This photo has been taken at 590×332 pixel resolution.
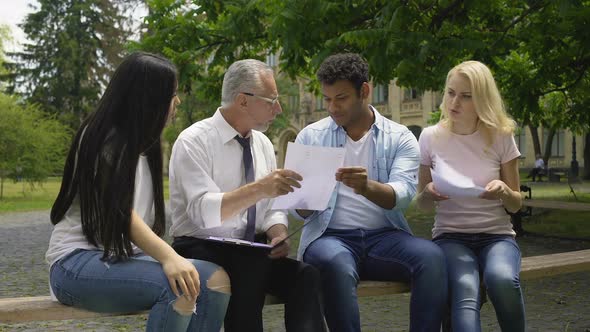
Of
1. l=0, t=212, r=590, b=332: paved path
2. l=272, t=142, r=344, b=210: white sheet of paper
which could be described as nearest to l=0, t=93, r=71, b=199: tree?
l=0, t=212, r=590, b=332: paved path

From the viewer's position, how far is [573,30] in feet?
31.7

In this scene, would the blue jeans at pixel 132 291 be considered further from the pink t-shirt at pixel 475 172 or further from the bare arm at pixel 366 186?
the pink t-shirt at pixel 475 172

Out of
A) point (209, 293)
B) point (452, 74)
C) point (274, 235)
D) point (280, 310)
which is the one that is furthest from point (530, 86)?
point (209, 293)

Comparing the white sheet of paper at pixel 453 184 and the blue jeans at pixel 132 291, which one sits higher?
the white sheet of paper at pixel 453 184

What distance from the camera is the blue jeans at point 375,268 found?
11.7 ft

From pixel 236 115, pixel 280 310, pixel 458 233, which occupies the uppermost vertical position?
pixel 236 115

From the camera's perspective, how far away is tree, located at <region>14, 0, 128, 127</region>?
52.2 meters

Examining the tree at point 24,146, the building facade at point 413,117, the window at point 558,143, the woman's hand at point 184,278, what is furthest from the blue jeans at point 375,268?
the window at point 558,143

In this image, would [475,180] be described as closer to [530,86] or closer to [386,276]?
[386,276]

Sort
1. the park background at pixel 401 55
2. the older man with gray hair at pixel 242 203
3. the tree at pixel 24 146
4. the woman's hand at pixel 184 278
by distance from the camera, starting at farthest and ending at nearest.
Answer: the tree at pixel 24 146, the park background at pixel 401 55, the older man with gray hair at pixel 242 203, the woman's hand at pixel 184 278

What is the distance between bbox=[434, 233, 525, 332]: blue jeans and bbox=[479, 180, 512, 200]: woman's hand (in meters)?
0.28

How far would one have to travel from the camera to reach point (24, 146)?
2811 centimetres

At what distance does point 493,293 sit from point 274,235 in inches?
44.9

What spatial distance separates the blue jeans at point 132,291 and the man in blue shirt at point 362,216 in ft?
2.34
